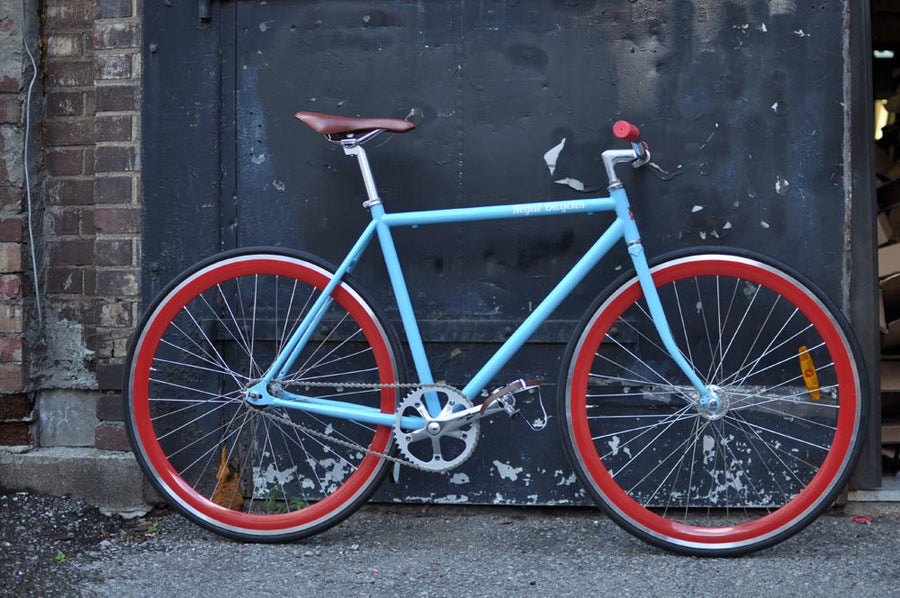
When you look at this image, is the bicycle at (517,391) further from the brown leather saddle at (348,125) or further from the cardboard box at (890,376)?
the cardboard box at (890,376)

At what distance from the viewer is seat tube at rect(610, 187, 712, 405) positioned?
9.34ft

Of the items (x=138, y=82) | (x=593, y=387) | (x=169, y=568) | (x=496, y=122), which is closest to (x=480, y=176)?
(x=496, y=122)

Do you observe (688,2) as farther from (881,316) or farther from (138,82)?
(138,82)

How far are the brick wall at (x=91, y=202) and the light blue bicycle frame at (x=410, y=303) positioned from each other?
28.1 inches

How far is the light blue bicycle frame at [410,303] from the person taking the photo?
287 cm

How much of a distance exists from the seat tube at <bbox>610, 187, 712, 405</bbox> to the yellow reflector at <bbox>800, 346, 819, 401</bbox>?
44 centimetres

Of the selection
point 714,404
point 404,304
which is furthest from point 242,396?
point 714,404

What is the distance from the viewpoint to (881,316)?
3572 millimetres

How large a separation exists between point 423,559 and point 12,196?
6.49ft

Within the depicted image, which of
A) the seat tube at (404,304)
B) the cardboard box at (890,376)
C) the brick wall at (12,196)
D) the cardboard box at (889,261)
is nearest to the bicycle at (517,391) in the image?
the seat tube at (404,304)

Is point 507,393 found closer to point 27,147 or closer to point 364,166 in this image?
point 364,166

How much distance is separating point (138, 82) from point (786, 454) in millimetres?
2642

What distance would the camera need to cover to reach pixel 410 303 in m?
3.07

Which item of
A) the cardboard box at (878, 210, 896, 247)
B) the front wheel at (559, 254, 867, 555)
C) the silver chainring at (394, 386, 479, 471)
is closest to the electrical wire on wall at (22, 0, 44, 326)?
the silver chainring at (394, 386, 479, 471)
